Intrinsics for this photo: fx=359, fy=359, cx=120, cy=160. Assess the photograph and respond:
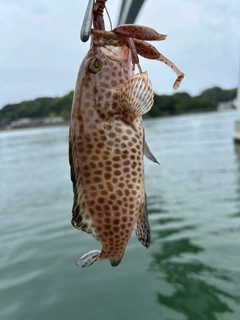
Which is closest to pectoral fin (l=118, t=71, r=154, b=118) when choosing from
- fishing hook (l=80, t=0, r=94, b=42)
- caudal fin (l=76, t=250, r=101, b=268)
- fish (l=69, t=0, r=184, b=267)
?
fish (l=69, t=0, r=184, b=267)

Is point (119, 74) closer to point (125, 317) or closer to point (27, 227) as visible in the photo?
point (125, 317)

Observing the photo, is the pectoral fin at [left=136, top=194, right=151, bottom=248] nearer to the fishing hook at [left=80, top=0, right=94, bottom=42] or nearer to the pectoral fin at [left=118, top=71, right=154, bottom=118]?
the pectoral fin at [left=118, top=71, right=154, bottom=118]

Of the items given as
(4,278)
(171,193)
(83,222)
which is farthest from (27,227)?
(83,222)

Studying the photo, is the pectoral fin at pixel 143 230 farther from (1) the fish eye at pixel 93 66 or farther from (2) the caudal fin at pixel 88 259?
(1) the fish eye at pixel 93 66

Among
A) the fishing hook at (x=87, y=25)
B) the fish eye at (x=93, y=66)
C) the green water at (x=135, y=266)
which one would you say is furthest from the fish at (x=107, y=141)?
the green water at (x=135, y=266)

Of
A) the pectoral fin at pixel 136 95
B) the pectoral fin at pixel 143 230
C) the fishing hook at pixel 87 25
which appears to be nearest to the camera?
the fishing hook at pixel 87 25

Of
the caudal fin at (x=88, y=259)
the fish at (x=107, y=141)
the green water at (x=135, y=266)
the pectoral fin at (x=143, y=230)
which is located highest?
the fish at (x=107, y=141)

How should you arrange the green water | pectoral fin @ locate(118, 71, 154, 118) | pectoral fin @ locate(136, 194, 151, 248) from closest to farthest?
pectoral fin @ locate(118, 71, 154, 118)
pectoral fin @ locate(136, 194, 151, 248)
the green water
